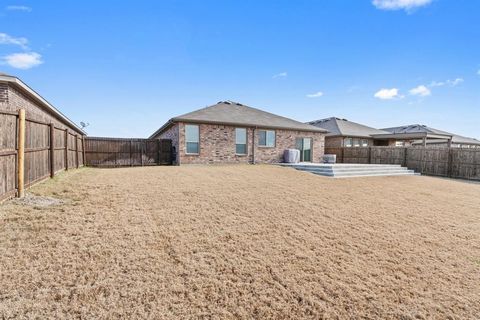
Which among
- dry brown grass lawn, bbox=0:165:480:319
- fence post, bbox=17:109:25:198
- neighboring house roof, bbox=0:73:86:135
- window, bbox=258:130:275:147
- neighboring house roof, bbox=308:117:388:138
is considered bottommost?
dry brown grass lawn, bbox=0:165:480:319

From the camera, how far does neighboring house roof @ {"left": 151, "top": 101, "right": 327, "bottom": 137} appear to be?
14.9 meters

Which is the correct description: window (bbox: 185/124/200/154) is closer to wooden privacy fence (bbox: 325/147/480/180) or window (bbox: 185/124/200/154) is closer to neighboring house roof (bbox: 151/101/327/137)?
neighboring house roof (bbox: 151/101/327/137)

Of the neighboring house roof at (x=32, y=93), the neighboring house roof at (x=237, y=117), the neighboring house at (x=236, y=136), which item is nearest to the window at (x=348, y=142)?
the neighboring house at (x=236, y=136)

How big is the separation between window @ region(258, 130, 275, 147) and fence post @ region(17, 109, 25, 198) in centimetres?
1326

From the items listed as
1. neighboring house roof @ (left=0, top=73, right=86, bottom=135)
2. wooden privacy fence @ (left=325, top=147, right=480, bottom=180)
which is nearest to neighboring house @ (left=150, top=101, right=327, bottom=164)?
wooden privacy fence @ (left=325, top=147, right=480, bottom=180)

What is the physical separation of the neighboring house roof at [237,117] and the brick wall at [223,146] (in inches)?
16.5

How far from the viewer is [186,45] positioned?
13.1 m

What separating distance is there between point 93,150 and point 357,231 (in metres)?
17.0

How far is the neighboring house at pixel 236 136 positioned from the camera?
14594mm

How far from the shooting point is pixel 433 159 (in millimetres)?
15906

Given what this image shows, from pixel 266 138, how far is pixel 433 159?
11.6m

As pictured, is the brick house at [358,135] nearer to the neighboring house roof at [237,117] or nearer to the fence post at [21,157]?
the neighboring house roof at [237,117]

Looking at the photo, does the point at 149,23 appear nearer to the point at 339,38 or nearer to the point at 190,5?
the point at 190,5

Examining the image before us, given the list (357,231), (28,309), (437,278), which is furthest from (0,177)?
(437,278)
